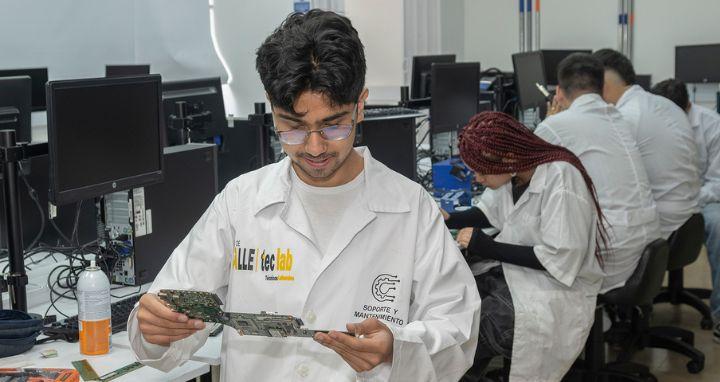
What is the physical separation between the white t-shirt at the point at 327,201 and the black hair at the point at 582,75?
231cm

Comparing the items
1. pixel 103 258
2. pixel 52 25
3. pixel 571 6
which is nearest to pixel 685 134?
pixel 103 258

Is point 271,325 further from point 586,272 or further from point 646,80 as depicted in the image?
point 646,80

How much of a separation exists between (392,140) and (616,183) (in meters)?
0.93

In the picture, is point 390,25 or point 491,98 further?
point 390,25

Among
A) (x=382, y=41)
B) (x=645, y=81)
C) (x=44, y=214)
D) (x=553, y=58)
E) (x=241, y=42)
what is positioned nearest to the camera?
(x=44, y=214)

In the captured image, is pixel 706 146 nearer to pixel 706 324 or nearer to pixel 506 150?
pixel 706 324

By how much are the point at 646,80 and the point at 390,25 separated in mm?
2363

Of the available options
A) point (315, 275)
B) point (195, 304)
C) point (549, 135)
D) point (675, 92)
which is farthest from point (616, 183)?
point (195, 304)

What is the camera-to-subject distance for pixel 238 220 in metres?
1.62

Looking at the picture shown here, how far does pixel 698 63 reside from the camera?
7293 mm

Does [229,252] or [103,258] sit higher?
[229,252]

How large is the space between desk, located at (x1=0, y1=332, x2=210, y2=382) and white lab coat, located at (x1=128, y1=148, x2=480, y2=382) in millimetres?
321

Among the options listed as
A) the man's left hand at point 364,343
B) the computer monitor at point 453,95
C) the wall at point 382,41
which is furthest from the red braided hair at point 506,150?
the wall at point 382,41

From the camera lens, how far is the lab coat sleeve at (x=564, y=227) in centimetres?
284
